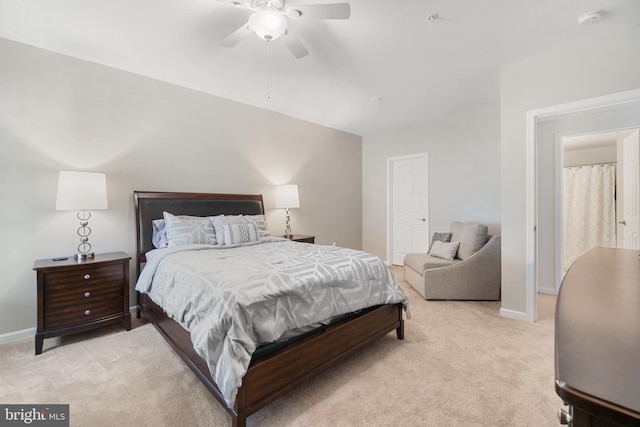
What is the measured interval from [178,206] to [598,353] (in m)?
3.50

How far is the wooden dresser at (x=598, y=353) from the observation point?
395mm

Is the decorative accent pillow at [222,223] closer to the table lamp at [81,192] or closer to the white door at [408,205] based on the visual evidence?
the table lamp at [81,192]

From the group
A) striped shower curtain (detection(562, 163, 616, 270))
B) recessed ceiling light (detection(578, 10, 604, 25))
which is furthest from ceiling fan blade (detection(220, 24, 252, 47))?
striped shower curtain (detection(562, 163, 616, 270))

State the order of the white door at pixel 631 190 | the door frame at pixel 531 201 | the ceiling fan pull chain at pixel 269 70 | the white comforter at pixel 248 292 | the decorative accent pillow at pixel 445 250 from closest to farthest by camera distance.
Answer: the white comforter at pixel 248 292 < the ceiling fan pull chain at pixel 269 70 < the door frame at pixel 531 201 < the white door at pixel 631 190 < the decorative accent pillow at pixel 445 250

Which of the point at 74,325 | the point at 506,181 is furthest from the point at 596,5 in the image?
the point at 74,325

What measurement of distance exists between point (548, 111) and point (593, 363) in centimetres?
302

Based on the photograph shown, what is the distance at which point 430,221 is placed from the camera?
483 cm

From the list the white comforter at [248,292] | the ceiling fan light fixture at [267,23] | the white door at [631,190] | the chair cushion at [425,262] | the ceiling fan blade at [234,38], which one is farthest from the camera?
the chair cushion at [425,262]

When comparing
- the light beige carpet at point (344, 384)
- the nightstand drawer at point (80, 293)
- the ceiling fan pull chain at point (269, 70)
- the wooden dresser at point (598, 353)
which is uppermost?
the ceiling fan pull chain at point (269, 70)

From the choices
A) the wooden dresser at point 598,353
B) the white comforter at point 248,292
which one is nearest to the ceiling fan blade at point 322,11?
the white comforter at point 248,292

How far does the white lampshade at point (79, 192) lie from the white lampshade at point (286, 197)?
2085mm

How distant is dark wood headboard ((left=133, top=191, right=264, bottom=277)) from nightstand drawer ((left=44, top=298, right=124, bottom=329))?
0.48 metres

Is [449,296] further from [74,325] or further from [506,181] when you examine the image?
[74,325]

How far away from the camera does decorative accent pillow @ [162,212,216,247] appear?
283cm
